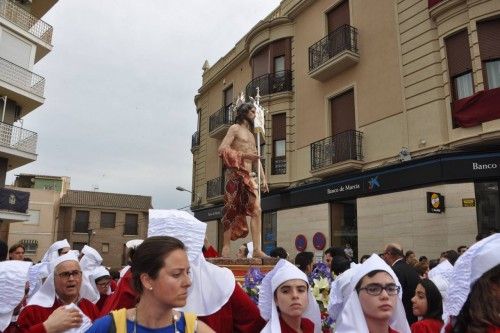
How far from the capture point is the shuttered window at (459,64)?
11.9 meters

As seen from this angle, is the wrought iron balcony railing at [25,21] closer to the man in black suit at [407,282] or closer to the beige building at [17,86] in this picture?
the beige building at [17,86]

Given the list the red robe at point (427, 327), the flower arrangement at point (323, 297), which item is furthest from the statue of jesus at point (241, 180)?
the red robe at point (427, 327)

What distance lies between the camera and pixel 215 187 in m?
23.2

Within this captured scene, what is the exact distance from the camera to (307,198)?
1655cm

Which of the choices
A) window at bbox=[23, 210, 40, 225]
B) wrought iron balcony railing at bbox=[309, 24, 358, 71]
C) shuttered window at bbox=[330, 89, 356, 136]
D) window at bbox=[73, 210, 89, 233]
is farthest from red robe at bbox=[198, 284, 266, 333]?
window at bbox=[73, 210, 89, 233]

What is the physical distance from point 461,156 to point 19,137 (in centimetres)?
1877

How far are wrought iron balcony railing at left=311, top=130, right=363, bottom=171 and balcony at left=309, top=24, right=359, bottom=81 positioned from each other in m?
2.45

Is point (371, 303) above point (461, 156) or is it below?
below

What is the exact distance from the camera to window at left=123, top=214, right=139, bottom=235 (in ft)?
162

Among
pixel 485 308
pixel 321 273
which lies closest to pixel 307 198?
pixel 321 273

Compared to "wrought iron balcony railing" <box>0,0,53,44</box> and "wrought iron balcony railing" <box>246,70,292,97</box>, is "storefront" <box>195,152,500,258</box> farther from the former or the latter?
"wrought iron balcony railing" <box>0,0,53,44</box>

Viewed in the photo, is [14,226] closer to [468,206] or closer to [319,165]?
[319,165]

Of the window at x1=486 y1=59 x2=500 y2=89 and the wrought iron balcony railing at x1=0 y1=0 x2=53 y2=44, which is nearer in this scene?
the window at x1=486 y1=59 x2=500 y2=89

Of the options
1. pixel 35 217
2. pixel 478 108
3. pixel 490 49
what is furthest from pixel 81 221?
pixel 490 49
